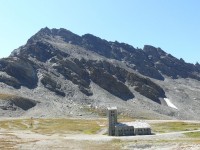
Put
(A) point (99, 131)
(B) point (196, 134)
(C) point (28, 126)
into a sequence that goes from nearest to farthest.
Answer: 1. (B) point (196, 134)
2. (A) point (99, 131)
3. (C) point (28, 126)

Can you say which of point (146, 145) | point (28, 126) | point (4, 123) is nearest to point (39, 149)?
point (146, 145)

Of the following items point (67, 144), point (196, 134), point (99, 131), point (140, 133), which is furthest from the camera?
point (99, 131)

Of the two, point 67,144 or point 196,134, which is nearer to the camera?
point 67,144

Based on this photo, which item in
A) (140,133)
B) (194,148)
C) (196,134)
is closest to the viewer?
(194,148)

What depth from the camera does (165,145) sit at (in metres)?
102

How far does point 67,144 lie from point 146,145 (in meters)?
23.9

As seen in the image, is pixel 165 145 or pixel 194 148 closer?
pixel 194 148

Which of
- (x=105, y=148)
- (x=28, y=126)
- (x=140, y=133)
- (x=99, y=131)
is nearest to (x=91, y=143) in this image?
(x=105, y=148)

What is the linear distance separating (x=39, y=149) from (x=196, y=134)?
6296cm

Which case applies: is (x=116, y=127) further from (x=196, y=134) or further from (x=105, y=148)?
(x=105, y=148)

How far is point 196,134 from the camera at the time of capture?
138625 mm

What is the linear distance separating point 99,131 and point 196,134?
4265cm

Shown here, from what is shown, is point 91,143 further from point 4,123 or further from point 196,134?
point 4,123

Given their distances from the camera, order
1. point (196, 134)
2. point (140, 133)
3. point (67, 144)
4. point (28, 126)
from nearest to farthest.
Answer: point (67, 144) < point (196, 134) < point (140, 133) < point (28, 126)
